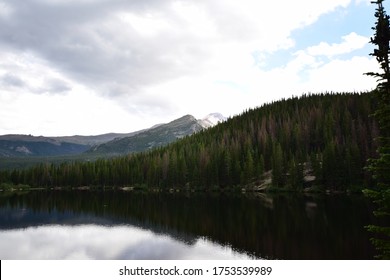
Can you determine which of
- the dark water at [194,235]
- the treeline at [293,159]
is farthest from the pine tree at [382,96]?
the treeline at [293,159]

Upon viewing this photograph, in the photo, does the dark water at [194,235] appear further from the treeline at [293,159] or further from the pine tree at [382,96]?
the treeline at [293,159]

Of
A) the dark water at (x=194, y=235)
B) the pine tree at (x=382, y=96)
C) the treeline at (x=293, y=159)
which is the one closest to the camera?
the pine tree at (x=382, y=96)

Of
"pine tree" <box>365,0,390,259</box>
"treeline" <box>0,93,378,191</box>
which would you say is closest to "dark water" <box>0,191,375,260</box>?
"pine tree" <box>365,0,390,259</box>

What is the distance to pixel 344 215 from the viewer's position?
2692 inches

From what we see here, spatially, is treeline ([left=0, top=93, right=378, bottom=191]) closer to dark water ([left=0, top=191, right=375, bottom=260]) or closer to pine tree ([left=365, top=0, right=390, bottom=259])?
dark water ([left=0, top=191, right=375, bottom=260])

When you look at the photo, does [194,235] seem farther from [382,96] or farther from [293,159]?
[293,159]

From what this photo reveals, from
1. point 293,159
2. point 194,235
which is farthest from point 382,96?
point 293,159

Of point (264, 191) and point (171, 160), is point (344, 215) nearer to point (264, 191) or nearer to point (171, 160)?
point (264, 191)

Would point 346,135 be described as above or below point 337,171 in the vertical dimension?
above

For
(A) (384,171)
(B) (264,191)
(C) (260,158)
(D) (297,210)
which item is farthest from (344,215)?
(C) (260,158)

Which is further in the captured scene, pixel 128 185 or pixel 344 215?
pixel 128 185

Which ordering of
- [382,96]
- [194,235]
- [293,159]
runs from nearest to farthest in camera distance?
[382,96] < [194,235] < [293,159]

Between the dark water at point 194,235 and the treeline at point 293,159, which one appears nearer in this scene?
the dark water at point 194,235
